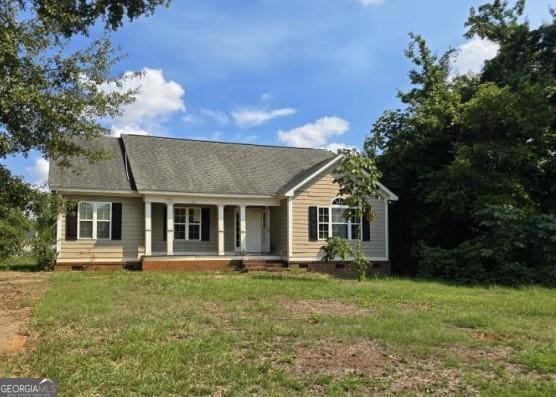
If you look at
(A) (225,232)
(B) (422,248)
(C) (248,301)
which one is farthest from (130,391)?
(A) (225,232)

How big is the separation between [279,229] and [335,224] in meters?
2.31

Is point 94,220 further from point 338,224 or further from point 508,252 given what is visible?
point 508,252

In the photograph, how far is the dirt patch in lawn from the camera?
9.16 metres

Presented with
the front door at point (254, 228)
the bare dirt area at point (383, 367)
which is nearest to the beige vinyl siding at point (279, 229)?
the front door at point (254, 228)

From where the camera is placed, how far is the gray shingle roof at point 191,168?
1947 cm

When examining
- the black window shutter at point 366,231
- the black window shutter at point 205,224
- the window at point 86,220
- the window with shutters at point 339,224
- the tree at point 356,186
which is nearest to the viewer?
the tree at point 356,186

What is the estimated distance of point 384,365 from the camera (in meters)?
5.75

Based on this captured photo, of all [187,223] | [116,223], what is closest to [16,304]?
[116,223]

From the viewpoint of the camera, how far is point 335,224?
20.9m

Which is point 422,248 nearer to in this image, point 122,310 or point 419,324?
point 419,324

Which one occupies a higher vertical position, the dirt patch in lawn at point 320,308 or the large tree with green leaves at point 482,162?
the large tree with green leaves at point 482,162

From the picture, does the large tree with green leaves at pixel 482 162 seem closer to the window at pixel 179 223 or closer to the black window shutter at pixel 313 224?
the black window shutter at pixel 313 224

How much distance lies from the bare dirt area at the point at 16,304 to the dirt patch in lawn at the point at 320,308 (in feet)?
14.1

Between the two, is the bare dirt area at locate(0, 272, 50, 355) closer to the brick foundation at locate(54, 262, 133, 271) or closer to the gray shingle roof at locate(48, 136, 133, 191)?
the brick foundation at locate(54, 262, 133, 271)
